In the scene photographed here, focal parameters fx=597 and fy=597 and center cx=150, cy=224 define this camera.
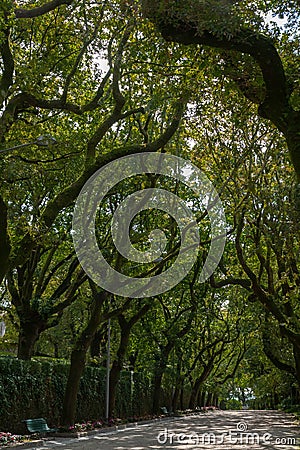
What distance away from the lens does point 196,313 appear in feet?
96.6

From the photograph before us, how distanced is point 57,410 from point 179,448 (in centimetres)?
663

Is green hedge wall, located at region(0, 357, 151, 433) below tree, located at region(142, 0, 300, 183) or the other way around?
below

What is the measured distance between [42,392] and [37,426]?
1813 mm

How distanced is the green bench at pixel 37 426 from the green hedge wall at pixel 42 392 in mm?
398

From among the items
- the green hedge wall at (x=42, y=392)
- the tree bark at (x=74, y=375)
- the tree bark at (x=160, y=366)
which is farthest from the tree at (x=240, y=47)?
the tree bark at (x=160, y=366)

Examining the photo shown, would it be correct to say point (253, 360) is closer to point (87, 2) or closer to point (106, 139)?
point (106, 139)

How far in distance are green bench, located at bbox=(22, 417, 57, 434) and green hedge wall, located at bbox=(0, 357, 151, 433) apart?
1.31 ft

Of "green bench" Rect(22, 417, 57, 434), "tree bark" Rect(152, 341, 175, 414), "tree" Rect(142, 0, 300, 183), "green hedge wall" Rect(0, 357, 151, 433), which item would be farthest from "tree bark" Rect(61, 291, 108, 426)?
"tree" Rect(142, 0, 300, 183)

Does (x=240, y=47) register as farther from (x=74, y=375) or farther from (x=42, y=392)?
(x=42, y=392)

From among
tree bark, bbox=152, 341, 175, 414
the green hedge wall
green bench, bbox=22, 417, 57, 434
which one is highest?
tree bark, bbox=152, 341, 175, 414

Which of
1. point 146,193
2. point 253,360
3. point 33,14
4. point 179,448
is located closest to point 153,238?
point 146,193

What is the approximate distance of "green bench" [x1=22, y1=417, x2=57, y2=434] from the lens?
1780 cm

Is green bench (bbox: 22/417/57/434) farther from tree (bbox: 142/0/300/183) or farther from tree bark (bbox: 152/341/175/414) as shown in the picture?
tree bark (bbox: 152/341/175/414)

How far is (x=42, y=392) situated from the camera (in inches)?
784
